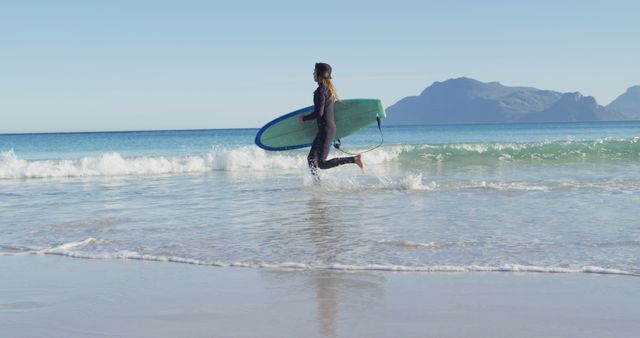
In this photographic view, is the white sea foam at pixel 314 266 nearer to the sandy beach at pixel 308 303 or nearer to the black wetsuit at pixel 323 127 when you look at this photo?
the sandy beach at pixel 308 303

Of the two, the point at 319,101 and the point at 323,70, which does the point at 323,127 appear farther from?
the point at 323,70

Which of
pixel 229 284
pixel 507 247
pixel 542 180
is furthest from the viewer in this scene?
pixel 542 180

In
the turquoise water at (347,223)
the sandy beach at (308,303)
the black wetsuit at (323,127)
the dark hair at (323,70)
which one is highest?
the dark hair at (323,70)

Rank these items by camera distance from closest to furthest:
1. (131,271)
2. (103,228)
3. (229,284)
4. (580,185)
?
(229,284)
(131,271)
(103,228)
(580,185)

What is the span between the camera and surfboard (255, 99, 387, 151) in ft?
41.3

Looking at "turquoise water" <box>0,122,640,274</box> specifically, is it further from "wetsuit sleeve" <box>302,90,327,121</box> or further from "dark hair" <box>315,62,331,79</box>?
"dark hair" <box>315,62,331,79</box>

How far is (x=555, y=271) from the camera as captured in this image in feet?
17.0

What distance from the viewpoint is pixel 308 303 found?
4383mm

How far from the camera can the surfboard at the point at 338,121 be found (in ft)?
41.3

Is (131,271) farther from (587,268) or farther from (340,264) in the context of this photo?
(587,268)

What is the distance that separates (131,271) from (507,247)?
332cm

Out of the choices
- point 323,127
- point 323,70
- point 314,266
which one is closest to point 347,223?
point 314,266

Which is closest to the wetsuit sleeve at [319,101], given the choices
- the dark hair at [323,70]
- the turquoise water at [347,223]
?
the dark hair at [323,70]

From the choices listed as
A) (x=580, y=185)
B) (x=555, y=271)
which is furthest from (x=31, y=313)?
(x=580, y=185)
